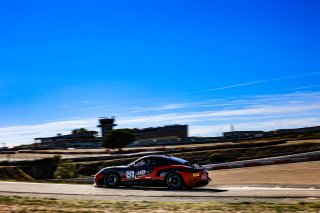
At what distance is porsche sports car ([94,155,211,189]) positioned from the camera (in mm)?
14109

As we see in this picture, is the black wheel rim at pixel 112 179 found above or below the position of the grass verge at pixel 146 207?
above

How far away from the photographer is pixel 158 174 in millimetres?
14602

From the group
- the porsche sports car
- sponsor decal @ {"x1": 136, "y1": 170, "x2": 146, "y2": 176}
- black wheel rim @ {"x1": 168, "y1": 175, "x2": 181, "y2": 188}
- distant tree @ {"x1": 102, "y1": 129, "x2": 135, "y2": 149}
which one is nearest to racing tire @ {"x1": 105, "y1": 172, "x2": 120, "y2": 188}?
the porsche sports car

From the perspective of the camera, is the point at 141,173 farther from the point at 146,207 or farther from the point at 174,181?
the point at 146,207

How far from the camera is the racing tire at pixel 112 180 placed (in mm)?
15296

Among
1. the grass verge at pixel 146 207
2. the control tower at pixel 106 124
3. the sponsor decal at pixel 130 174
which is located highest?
the control tower at pixel 106 124

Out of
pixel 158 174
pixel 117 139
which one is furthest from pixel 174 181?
pixel 117 139

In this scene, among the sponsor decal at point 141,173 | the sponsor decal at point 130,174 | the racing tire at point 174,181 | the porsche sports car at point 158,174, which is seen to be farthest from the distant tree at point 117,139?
the racing tire at point 174,181

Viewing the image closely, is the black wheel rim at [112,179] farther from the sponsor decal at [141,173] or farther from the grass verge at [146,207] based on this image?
the grass verge at [146,207]

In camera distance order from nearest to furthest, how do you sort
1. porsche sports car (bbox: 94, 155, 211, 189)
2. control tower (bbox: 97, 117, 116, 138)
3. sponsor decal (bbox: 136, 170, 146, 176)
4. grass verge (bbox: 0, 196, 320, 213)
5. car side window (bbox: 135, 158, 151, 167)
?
1. grass verge (bbox: 0, 196, 320, 213)
2. porsche sports car (bbox: 94, 155, 211, 189)
3. sponsor decal (bbox: 136, 170, 146, 176)
4. car side window (bbox: 135, 158, 151, 167)
5. control tower (bbox: 97, 117, 116, 138)

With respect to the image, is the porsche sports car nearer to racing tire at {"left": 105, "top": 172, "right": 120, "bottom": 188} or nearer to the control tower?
racing tire at {"left": 105, "top": 172, "right": 120, "bottom": 188}

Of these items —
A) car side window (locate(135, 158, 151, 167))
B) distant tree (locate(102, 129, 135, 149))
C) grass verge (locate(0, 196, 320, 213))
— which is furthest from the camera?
distant tree (locate(102, 129, 135, 149))

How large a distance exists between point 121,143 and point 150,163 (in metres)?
49.7

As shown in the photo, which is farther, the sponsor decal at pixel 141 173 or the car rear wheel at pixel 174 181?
the sponsor decal at pixel 141 173
